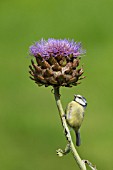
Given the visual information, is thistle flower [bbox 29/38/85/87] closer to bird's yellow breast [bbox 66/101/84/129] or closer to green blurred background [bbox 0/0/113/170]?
bird's yellow breast [bbox 66/101/84/129]

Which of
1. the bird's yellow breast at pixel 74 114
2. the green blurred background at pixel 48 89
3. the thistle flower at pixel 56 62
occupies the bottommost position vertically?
the bird's yellow breast at pixel 74 114

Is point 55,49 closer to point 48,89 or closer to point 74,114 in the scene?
point 74,114

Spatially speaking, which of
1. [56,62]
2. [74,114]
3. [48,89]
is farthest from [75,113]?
[48,89]

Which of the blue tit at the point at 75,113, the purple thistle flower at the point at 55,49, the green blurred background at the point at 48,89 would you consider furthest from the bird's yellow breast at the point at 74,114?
the green blurred background at the point at 48,89

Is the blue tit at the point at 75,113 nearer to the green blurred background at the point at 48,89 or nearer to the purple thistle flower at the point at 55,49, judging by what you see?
the purple thistle flower at the point at 55,49
